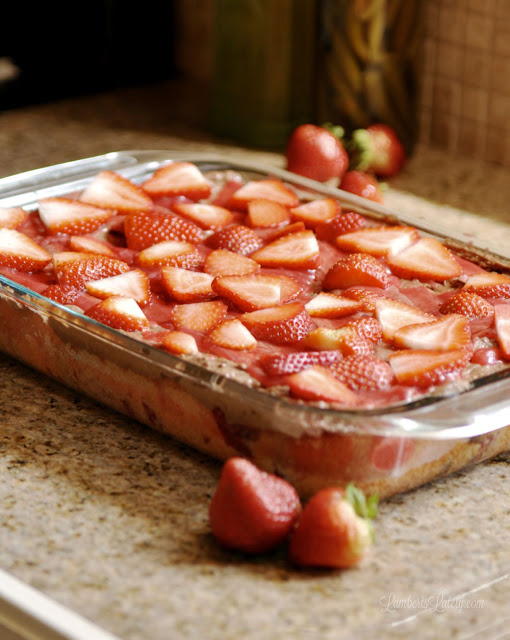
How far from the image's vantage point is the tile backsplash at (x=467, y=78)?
1807mm

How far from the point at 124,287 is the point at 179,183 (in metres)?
0.31

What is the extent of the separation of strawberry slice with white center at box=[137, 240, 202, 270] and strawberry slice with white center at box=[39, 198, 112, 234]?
0.10 metres

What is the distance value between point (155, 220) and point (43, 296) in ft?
0.73

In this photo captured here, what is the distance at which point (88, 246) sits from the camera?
1.25 m

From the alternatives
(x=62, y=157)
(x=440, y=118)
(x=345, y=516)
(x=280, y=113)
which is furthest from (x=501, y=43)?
(x=345, y=516)

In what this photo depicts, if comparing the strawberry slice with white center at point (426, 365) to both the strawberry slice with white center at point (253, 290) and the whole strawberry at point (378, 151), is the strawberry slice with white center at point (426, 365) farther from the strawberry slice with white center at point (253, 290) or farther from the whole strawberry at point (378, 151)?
the whole strawberry at point (378, 151)

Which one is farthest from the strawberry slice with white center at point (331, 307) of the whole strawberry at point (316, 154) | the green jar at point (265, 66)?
the green jar at point (265, 66)

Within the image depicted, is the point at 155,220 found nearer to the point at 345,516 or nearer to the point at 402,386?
the point at 402,386

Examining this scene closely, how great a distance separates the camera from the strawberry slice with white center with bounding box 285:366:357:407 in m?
0.93

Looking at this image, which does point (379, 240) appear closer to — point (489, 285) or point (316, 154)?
point (489, 285)

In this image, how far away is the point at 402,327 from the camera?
3.52 feet

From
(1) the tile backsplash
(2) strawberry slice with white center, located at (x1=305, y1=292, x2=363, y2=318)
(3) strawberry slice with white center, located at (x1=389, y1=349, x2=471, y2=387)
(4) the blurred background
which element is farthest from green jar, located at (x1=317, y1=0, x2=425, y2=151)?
(3) strawberry slice with white center, located at (x1=389, y1=349, x2=471, y2=387)

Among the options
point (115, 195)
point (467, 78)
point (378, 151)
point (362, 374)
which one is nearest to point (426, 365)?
point (362, 374)

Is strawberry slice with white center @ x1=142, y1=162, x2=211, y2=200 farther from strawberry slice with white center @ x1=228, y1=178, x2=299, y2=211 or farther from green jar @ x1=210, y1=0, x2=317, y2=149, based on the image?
green jar @ x1=210, y1=0, x2=317, y2=149
